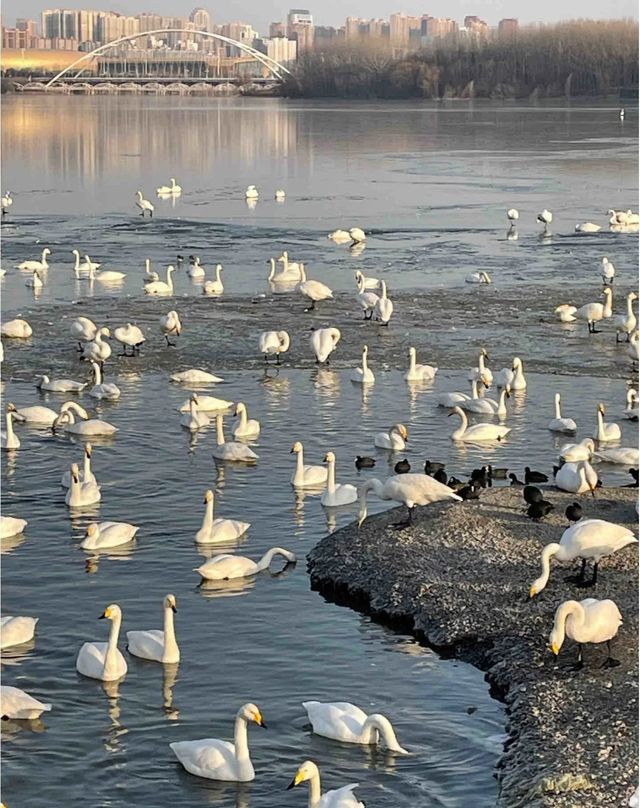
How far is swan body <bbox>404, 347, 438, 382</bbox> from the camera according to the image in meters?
23.4

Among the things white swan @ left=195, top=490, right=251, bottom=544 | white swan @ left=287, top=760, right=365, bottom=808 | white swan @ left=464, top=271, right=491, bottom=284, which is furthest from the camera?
white swan @ left=464, top=271, right=491, bottom=284

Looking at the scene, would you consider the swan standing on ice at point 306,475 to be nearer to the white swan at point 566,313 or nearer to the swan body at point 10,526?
the swan body at point 10,526

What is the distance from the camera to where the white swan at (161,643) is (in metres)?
13.1

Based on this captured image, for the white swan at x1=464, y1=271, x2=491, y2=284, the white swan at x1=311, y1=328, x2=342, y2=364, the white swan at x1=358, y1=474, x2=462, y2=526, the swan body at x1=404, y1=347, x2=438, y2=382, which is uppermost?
the white swan at x1=464, y1=271, x2=491, y2=284

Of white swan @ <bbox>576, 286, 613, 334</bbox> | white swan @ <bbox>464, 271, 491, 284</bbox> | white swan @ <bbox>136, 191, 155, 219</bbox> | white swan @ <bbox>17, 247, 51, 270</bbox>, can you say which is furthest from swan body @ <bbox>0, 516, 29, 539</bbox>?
white swan @ <bbox>136, 191, 155, 219</bbox>

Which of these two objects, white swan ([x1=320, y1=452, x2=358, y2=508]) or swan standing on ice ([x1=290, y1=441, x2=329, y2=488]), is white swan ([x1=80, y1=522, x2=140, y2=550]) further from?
swan standing on ice ([x1=290, y1=441, x2=329, y2=488])

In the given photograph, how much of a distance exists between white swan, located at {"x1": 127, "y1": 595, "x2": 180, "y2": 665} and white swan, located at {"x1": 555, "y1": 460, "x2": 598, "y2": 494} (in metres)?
5.70

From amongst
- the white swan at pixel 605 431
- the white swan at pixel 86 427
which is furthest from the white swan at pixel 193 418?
the white swan at pixel 605 431

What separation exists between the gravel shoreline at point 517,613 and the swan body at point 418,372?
20.2ft

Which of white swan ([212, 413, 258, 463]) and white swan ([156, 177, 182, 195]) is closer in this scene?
white swan ([212, 413, 258, 463])

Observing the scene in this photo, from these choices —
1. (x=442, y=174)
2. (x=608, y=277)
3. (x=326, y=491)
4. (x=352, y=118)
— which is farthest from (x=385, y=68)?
(x=326, y=491)

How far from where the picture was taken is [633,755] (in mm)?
11141

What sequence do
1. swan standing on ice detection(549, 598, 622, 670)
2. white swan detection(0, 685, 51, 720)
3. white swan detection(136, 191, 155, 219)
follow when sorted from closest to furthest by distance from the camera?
white swan detection(0, 685, 51, 720), swan standing on ice detection(549, 598, 622, 670), white swan detection(136, 191, 155, 219)

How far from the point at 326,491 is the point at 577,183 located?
39.7 meters
